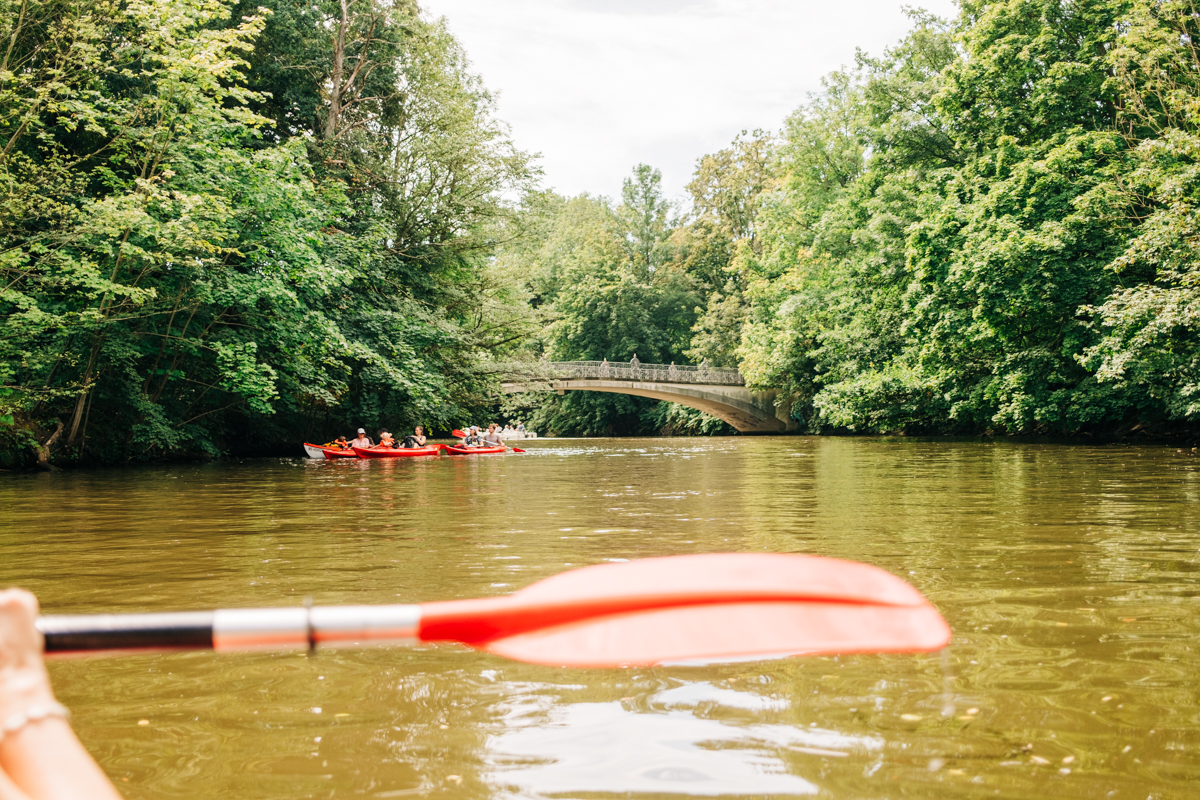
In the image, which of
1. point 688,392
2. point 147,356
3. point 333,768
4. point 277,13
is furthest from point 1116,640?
point 688,392

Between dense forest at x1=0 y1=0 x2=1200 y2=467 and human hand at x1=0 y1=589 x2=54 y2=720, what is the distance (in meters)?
14.7

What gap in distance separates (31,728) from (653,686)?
2.14 m

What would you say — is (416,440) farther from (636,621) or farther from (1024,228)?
(636,621)

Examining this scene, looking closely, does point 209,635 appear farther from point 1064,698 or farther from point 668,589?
point 1064,698

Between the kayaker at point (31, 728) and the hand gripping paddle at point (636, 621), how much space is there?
0.07m

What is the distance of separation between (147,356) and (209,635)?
62.2 feet

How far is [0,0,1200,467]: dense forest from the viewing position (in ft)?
49.6

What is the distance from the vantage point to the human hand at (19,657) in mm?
1338

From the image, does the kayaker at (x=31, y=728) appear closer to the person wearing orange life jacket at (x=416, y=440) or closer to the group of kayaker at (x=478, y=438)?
the person wearing orange life jacket at (x=416, y=440)

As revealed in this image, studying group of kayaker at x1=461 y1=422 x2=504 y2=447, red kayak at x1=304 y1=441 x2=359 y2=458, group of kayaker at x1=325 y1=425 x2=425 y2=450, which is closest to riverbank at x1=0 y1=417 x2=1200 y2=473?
red kayak at x1=304 y1=441 x2=359 y2=458

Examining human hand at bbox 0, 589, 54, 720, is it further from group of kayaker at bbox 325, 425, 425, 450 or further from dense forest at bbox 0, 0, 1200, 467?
group of kayaker at bbox 325, 425, 425, 450

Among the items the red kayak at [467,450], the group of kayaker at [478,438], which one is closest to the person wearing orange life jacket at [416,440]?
the red kayak at [467,450]

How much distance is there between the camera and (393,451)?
2133cm

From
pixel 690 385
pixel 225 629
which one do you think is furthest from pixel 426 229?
pixel 225 629
